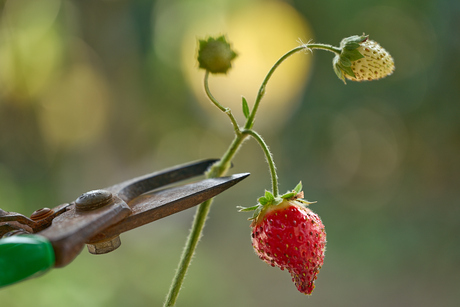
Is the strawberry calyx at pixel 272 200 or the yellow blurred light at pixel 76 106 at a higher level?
the strawberry calyx at pixel 272 200

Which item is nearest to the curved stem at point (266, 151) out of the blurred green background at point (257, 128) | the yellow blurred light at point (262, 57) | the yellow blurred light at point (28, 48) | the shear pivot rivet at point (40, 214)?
the shear pivot rivet at point (40, 214)

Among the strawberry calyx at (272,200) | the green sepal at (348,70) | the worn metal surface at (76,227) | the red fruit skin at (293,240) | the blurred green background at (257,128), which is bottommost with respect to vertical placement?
the blurred green background at (257,128)

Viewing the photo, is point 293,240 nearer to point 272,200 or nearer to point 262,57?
point 272,200

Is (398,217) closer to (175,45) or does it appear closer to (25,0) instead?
(175,45)

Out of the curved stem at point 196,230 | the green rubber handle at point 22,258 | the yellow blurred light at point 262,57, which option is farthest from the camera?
the yellow blurred light at point 262,57

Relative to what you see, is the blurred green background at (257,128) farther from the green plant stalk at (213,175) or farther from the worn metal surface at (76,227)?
the worn metal surface at (76,227)

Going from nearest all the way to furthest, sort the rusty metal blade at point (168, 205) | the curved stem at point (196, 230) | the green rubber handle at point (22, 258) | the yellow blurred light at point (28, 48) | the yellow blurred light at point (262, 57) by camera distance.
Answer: the green rubber handle at point (22, 258) < the rusty metal blade at point (168, 205) < the curved stem at point (196, 230) < the yellow blurred light at point (28, 48) < the yellow blurred light at point (262, 57)

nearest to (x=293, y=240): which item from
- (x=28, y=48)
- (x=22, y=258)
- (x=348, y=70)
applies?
(x=348, y=70)

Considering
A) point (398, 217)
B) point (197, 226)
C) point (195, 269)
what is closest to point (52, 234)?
point (197, 226)

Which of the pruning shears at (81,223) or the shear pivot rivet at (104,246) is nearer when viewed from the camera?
the pruning shears at (81,223)
